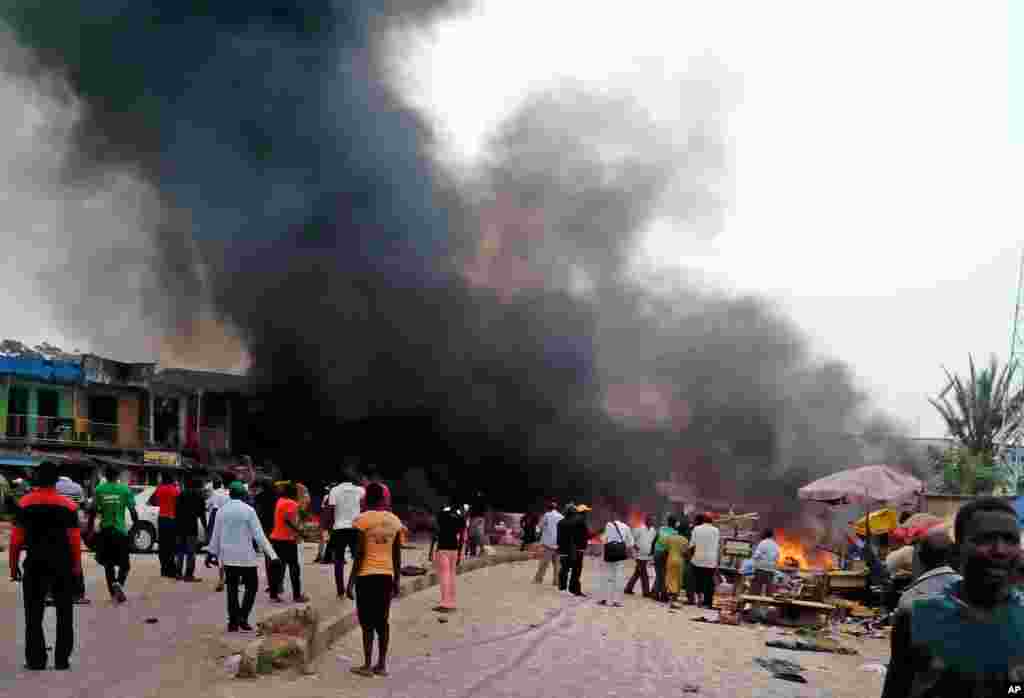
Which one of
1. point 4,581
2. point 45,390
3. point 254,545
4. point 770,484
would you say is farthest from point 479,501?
point 45,390

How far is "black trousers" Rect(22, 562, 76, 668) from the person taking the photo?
841 cm

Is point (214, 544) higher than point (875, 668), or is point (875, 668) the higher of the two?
point (214, 544)

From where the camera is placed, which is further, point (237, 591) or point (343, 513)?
point (343, 513)

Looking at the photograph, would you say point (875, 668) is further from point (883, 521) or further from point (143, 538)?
point (143, 538)

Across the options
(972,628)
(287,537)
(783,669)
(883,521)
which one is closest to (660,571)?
(883,521)

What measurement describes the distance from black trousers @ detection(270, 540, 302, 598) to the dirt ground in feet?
3.93

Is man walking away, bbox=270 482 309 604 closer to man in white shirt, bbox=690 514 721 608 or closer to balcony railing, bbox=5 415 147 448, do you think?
man in white shirt, bbox=690 514 721 608

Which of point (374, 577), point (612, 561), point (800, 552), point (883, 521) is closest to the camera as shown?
point (374, 577)

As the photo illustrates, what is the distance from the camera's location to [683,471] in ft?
130

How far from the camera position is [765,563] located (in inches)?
725

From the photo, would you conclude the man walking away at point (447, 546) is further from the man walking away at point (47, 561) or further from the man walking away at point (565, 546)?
the man walking away at point (47, 561)

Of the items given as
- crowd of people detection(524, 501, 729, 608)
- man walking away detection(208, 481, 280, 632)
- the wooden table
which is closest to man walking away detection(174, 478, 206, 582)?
man walking away detection(208, 481, 280, 632)

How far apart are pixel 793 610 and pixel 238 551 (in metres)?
9.06

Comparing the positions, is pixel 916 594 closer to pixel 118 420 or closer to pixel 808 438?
pixel 808 438
